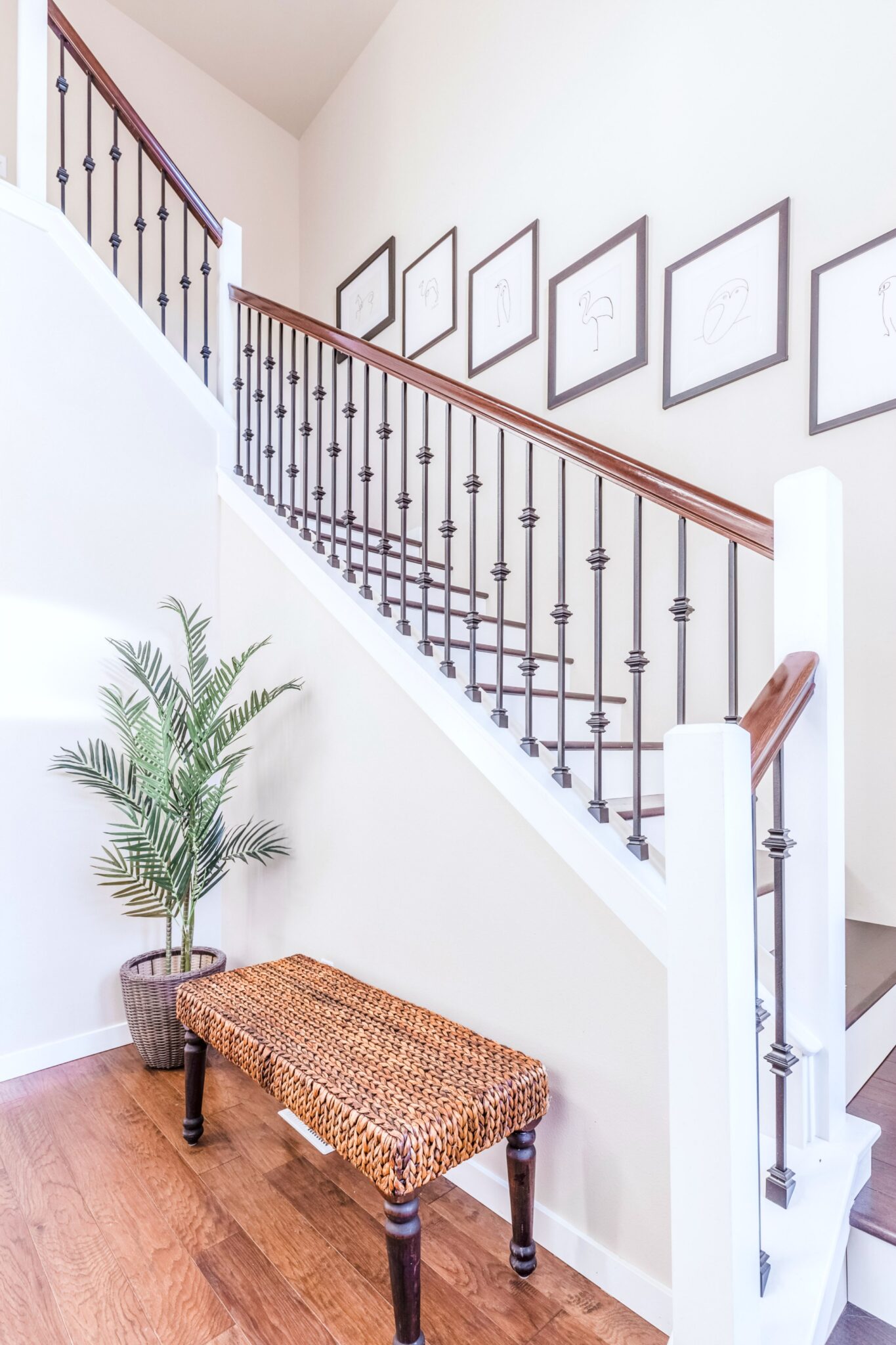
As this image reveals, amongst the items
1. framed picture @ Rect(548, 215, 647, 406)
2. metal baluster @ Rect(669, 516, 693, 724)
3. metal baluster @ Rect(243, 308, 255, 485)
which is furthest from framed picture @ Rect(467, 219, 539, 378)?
metal baluster @ Rect(669, 516, 693, 724)

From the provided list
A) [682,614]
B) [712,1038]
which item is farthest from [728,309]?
[712,1038]

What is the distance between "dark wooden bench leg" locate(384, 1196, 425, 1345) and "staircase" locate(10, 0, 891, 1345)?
441 millimetres

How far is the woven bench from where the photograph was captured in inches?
48.2

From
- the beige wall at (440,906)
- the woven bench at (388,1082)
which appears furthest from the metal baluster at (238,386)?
the woven bench at (388,1082)

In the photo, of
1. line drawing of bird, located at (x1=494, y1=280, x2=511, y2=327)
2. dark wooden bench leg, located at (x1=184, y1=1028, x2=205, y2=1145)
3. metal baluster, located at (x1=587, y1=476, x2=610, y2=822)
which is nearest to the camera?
metal baluster, located at (x1=587, y1=476, x2=610, y2=822)

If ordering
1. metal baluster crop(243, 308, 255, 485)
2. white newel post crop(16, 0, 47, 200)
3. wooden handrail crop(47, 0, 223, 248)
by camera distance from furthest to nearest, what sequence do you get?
metal baluster crop(243, 308, 255, 485) < wooden handrail crop(47, 0, 223, 248) < white newel post crop(16, 0, 47, 200)

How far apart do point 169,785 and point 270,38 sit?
390cm

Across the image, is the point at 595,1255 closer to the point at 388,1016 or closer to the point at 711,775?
the point at 388,1016

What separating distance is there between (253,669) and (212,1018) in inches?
49.1

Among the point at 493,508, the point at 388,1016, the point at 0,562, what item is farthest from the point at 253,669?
the point at 388,1016

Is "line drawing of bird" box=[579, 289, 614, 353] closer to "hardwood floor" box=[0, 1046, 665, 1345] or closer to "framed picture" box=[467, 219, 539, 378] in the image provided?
"framed picture" box=[467, 219, 539, 378]

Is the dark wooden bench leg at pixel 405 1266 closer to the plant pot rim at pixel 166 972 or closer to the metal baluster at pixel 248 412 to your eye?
the plant pot rim at pixel 166 972

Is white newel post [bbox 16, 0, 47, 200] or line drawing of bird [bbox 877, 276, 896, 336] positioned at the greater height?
white newel post [bbox 16, 0, 47, 200]

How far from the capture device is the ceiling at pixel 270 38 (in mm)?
3643
